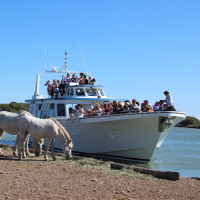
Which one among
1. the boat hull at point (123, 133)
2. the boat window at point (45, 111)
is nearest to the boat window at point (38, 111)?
→ the boat window at point (45, 111)

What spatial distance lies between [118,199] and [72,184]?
53.4 inches

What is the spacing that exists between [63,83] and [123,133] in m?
6.02

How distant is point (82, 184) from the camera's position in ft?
20.9

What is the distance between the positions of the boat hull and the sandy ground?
4445 mm

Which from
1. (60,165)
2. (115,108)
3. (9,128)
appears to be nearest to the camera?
(60,165)

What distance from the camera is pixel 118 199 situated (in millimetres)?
5418

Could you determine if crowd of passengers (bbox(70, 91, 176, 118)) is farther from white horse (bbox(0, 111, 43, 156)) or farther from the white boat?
white horse (bbox(0, 111, 43, 156))

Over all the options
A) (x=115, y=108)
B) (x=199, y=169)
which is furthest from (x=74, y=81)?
(x=199, y=169)

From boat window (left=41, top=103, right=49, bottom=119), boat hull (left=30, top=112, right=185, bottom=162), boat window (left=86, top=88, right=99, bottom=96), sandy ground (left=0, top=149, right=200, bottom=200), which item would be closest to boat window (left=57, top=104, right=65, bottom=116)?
boat window (left=41, top=103, right=49, bottom=119)

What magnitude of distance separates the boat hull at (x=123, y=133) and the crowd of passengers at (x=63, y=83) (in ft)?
9.65

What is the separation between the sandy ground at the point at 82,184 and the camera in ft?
18.5

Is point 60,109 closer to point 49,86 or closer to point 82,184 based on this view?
point 49,86

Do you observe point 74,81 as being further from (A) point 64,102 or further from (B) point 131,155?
(B) point 131,155

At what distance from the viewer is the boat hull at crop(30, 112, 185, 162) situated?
40.5 ft
